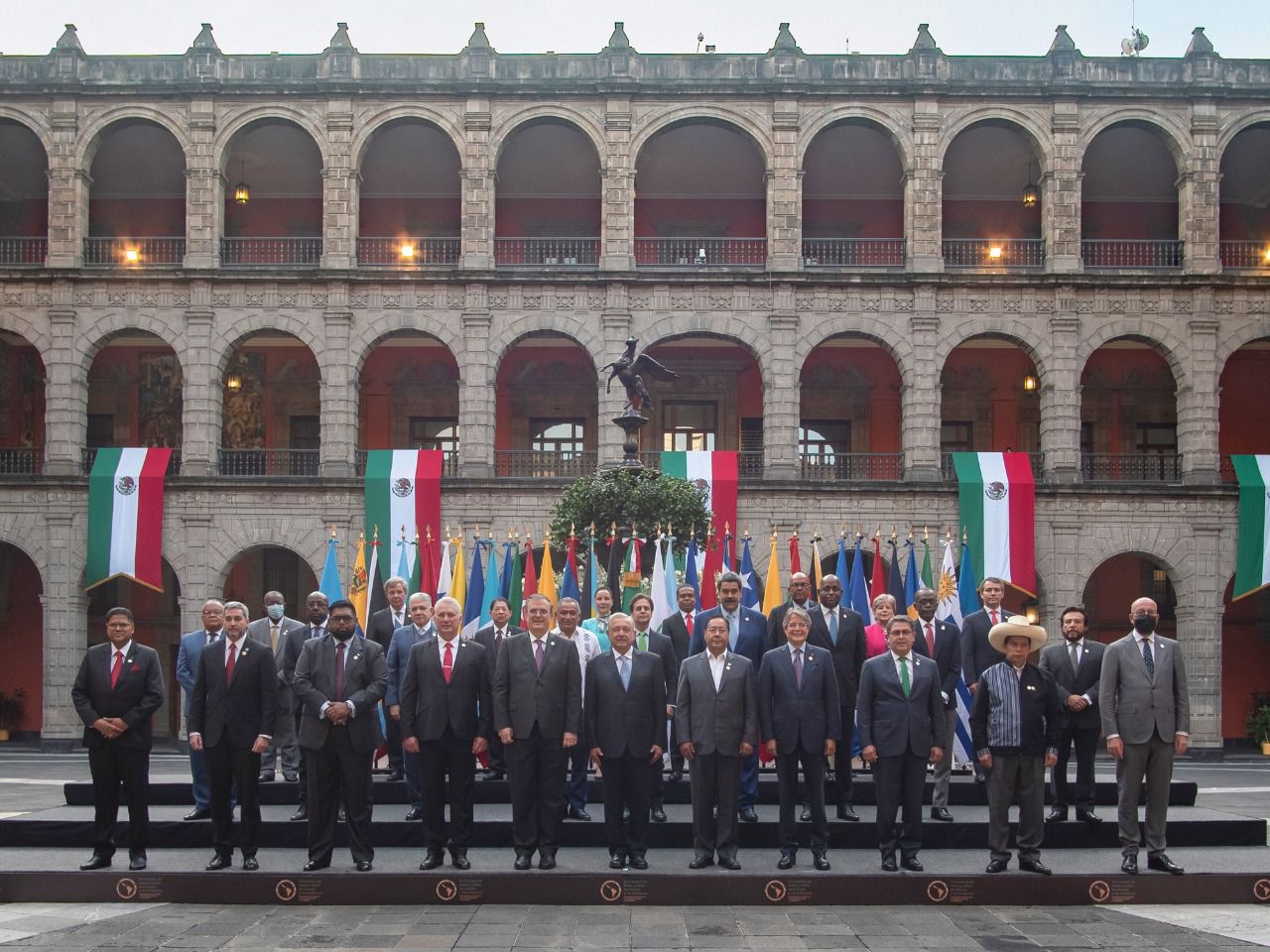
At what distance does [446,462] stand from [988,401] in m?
13.3

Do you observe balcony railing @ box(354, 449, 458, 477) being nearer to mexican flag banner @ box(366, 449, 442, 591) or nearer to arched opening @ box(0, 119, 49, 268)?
mexican flag banner @ box(366, 449, 442, 591)

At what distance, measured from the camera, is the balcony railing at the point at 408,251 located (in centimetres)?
3114

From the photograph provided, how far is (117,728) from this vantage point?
10.8m

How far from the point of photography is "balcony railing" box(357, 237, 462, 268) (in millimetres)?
31141

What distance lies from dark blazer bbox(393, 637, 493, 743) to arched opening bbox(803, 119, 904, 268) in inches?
860

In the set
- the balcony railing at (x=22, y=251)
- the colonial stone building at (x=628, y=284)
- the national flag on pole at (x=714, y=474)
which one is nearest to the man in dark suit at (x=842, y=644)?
the national flag on pole at (x=714, y=474)

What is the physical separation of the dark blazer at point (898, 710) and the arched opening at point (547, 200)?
70.8 feet

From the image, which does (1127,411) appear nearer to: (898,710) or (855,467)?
(855,467)

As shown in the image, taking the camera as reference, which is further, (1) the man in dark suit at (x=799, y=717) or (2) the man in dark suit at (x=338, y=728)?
(1) the man in dark suit at (x=799, y=717)

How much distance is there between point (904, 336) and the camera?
29.3 meters

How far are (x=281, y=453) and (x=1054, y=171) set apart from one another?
19503 mm

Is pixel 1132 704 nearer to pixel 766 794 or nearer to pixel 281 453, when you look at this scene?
pixel 766 794

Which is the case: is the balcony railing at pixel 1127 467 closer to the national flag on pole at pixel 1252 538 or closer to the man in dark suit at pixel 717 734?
the national flag on pole at pixel 1252 538

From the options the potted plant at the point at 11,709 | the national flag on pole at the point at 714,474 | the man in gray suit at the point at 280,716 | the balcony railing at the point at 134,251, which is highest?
the balcony railing at the point at 134,251
